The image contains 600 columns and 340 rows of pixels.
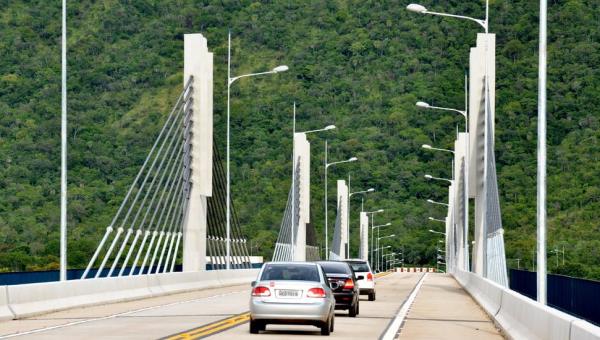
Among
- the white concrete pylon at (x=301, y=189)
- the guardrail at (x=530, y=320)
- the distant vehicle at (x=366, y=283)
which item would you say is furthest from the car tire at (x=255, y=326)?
the white concrete pylon at (x=301, y=189)

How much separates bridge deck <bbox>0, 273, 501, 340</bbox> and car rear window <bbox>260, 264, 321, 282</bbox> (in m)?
1.06

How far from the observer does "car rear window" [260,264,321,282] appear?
23.9 metres

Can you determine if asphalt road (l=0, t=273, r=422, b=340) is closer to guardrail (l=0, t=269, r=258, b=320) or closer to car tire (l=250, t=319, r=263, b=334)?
car tire (l=250, t=319, r=263, b=334)

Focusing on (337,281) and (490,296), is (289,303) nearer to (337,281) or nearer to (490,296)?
A: (337,281)

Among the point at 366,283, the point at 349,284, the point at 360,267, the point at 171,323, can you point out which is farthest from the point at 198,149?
the point at 171,323

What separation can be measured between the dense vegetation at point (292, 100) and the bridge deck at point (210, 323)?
6076 centimetres

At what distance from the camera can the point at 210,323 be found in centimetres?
2638

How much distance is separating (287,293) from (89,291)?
12.9 m

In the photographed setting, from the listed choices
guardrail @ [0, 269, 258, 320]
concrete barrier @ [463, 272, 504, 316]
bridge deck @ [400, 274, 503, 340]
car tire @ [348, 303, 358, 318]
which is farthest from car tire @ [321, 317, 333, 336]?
guardrail @ [0, 269, 258, 320]

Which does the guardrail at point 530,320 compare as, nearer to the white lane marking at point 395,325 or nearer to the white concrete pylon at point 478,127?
the white lane marking at point 395,325

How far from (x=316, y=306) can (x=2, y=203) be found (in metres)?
85.1

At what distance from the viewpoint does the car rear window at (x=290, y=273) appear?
23.9 metres

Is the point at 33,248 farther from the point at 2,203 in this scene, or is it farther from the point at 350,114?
the point at 350,114

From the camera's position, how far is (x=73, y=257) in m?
104
